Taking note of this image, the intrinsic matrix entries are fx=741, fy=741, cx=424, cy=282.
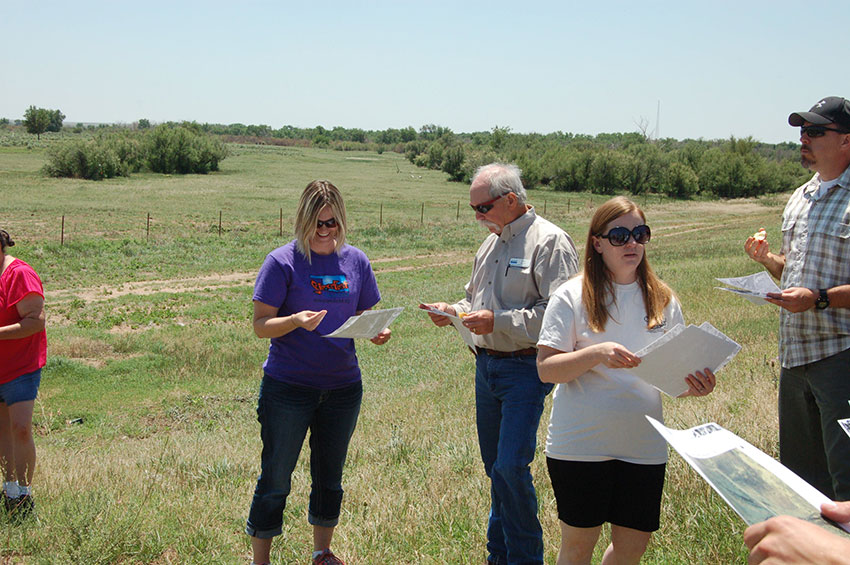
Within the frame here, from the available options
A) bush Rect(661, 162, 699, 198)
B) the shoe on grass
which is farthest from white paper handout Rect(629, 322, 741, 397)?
bush Rect(661, 162, 699, 198)

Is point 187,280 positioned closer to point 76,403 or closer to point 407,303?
point 407,303

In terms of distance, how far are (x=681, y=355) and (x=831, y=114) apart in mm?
1767

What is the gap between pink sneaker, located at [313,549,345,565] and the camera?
4.13m

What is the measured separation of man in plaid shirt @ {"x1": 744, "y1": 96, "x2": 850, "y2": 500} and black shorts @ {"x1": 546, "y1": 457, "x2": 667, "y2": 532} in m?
1.11

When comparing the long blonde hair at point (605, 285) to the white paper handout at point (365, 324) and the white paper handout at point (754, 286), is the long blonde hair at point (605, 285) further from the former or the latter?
the white paper handout at point (365, 324)

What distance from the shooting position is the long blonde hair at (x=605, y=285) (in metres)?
3.38

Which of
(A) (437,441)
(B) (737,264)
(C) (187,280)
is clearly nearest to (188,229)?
(C) (187,280)

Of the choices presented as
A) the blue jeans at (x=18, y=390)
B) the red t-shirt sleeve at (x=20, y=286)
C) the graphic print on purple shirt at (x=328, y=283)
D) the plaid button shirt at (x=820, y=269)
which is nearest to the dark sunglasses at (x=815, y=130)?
the plaid button shirt at (x=820, y=269)

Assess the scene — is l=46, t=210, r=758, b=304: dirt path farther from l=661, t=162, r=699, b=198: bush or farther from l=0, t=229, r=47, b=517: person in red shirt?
l=661, t=162, r=699, b=198: bush

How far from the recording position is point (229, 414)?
10625 mm

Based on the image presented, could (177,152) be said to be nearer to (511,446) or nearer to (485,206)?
(485,206)

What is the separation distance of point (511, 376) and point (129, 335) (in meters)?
13.4

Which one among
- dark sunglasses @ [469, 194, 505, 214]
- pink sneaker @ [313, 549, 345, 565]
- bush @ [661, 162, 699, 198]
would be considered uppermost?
bush @ [661, 162, 699, 198]

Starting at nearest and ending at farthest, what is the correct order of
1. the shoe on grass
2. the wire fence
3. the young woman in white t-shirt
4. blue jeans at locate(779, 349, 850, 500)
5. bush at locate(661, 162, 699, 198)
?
1. the young woman in white t-shirt
2. blue jeans at locate(779, 349, 850, 500)
3. the shoe on grass
4. the wire fence
5. bush at locate(661, 162, 699, 198)
